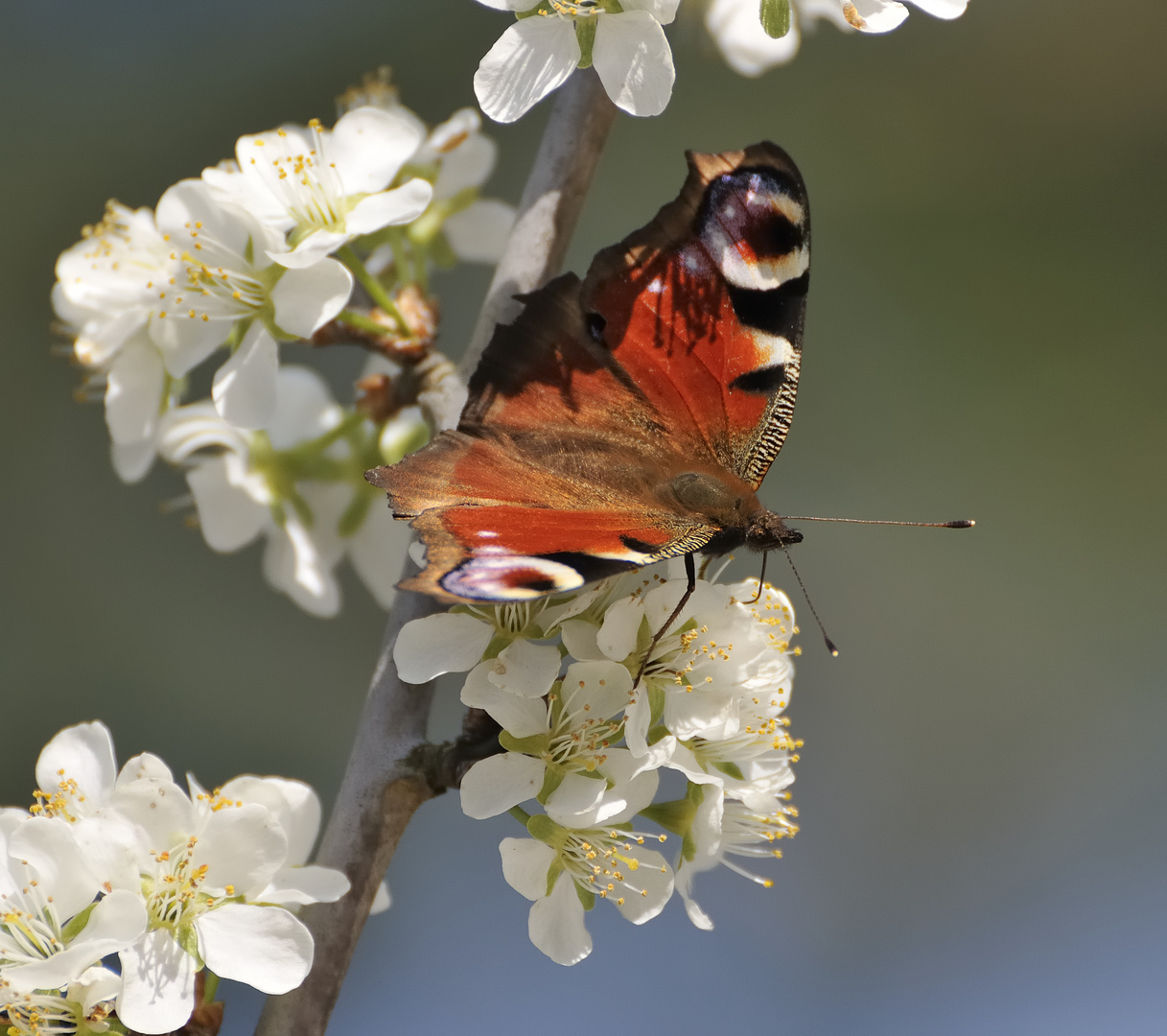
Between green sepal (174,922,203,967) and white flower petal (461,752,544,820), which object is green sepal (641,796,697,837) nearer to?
white flower petal (461,752,544,820)

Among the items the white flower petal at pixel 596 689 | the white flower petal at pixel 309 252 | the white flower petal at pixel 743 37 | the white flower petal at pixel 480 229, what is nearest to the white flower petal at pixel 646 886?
the white flower petal at pixel 596 689

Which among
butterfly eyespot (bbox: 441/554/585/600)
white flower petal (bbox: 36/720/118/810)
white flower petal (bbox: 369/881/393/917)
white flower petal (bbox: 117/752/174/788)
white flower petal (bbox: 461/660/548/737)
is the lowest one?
white flower petal (bbox: 369/881/393/917)

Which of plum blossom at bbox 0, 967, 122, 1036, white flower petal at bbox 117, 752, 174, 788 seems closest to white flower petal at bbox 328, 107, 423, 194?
white flower petal at bbox 117, 752, 174, 788

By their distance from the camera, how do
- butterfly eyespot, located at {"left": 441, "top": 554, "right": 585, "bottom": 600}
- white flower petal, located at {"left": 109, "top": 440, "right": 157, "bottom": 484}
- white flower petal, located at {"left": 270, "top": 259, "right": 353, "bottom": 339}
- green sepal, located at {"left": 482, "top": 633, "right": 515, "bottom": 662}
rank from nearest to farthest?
butterfly eyespot, located at {"left": 441, "top": 554, "right": 585, "bottom": 600}
green sepal, located at {"left": 482, "top": 633, "right": 515, "bottom": 662}
white flower petal, located at {"left": 270, "top": 259, "right": 353, "bottom": 339}
white flower petal, located at {"left": 109, "top": 440, "right": 157, "bottom": 484}

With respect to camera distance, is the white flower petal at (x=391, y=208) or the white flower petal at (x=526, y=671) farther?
the white flower petal at (x=391, y=208)

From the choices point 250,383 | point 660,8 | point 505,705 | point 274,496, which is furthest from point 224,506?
point 660,8

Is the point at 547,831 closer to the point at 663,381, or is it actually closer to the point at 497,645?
the point at 497,645

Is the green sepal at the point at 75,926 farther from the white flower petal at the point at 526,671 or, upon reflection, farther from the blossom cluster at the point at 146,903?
the white flower petal at the point at 526,671

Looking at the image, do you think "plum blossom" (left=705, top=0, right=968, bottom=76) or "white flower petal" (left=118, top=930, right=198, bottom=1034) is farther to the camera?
"plum blossom" (left=705, top=0, right=968, bottom=76)
